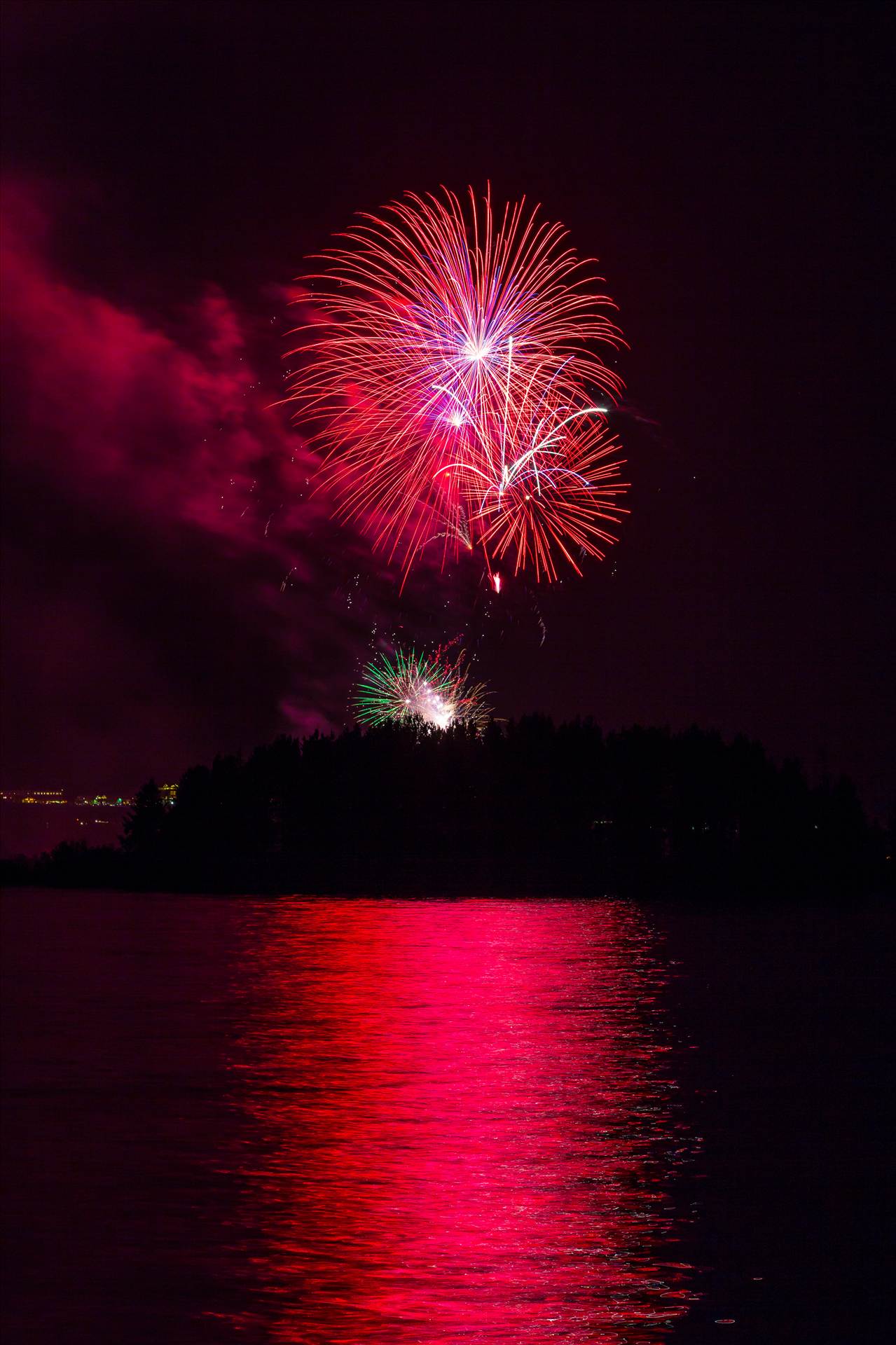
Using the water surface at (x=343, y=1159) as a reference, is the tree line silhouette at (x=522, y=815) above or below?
above

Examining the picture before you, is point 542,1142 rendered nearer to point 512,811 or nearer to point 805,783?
point 512,811

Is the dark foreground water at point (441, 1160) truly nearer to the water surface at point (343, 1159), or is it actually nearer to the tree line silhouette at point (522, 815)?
the water surface at point (343, 1159)

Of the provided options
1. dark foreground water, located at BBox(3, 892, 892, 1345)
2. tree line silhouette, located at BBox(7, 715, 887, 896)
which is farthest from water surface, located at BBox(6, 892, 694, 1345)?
tree line silhouette, located at BBox(7, 715, 887, 896)

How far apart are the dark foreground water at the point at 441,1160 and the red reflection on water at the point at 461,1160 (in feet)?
0.21

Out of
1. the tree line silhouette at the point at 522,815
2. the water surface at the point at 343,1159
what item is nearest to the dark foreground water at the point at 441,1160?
the water surface at the point at 343,1159

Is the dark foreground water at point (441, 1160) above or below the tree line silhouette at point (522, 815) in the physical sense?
below

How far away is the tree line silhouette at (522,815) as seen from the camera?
5512 inches

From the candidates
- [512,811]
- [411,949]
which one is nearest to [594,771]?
[512,811]

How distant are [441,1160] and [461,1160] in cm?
24

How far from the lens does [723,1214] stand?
61.3 ft

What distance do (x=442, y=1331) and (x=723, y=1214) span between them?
5.53 metres

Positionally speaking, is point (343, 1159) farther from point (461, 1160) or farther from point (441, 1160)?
point (461, 1160)

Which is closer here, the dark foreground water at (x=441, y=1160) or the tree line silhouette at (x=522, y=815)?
the dark foreground water at (x=441, y=1160)

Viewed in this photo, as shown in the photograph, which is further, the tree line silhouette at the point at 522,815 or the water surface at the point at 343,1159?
the tree line silhouette at the point at 522,815
